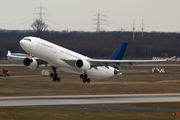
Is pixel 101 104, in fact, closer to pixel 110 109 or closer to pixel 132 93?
pixel 110 109

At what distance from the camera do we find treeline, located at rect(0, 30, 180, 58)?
135625mm

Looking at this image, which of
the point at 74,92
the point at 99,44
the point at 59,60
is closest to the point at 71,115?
the point at 59,60

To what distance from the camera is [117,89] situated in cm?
5959

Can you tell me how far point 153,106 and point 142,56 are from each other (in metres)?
112

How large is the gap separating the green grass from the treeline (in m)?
97.0

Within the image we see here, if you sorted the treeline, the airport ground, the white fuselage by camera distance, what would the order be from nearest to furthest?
the airport ground < the white fuselage < the treeline

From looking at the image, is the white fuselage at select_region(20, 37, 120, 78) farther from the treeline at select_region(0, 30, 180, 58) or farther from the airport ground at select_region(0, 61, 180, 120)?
the treeline at select_region(0, 30, 180, 58)

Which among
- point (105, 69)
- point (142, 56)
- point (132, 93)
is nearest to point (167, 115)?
point (132, 93)

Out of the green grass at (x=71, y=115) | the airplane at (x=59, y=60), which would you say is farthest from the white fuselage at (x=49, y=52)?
the green grass at (x=71, y=115)

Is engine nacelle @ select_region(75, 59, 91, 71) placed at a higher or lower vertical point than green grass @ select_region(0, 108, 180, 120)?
higher

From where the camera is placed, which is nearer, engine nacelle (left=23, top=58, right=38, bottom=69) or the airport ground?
the airport ground

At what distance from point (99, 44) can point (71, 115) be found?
107 m

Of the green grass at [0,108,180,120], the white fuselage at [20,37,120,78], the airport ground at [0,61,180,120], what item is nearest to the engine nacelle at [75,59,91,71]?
the white fuselage at [20,37,120,78]

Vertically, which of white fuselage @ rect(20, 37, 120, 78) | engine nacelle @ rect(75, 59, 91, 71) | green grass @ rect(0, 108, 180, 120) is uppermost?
white fuselage @ rect(20, 37, 120, 78)
